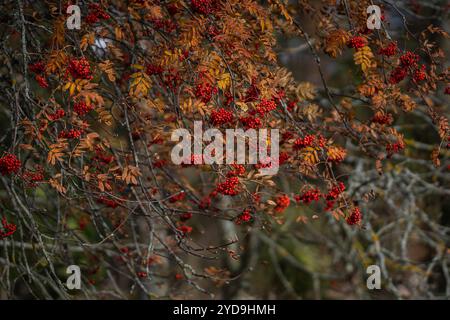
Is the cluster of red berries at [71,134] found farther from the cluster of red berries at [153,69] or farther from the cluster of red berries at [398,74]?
the cluster of red berries at [398,74]

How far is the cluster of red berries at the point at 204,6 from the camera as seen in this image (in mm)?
3059

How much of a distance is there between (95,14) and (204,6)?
26.6 inches

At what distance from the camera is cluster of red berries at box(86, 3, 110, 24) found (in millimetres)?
3243

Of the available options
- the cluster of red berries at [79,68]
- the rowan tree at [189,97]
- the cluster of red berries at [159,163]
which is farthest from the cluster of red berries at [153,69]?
the cluster of red berries at [159,163]

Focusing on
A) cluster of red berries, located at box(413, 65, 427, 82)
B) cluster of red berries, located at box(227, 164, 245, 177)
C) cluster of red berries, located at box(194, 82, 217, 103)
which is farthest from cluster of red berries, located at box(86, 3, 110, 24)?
cluster of red berries, located at box(413, 65, 427, 82)

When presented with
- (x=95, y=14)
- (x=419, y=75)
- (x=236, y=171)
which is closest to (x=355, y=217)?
(x=236, y=171)

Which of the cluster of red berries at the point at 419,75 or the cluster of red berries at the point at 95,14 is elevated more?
the cluster of red berries at the point at 95,14

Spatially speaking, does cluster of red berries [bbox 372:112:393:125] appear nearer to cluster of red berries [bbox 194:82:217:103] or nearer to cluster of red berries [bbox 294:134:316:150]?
cluster of red berries [bbox 294:134:316:150]

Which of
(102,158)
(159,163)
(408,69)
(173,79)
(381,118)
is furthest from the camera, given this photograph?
(159,163)

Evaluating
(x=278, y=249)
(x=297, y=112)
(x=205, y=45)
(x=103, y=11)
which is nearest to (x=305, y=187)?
(x=297, y=112)

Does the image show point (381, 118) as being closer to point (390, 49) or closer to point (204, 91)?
point (390, 49)

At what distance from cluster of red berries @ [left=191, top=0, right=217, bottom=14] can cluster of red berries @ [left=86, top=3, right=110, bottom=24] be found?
57 centimetres

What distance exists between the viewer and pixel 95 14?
10.8 feet

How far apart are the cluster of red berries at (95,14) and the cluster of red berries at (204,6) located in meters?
0.57
